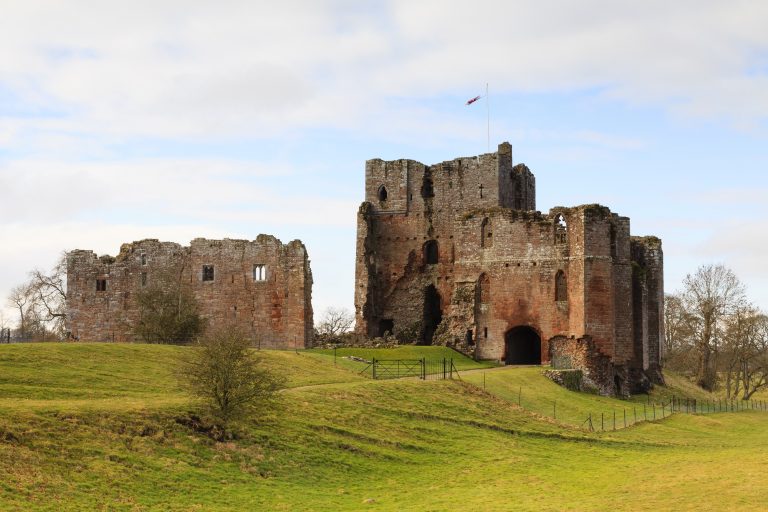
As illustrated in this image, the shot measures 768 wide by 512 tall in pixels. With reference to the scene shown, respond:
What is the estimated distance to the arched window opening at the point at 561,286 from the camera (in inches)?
2435

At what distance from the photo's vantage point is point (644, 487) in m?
31.5

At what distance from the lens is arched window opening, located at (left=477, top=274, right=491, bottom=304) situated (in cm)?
6412

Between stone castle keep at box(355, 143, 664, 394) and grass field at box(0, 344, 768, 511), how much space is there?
14.6 meters

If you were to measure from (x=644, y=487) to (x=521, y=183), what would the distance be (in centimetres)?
4278

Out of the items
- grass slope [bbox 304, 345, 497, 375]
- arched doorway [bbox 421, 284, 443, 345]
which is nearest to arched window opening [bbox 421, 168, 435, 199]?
arched doorway [bbox 421, 284, 443, 345]

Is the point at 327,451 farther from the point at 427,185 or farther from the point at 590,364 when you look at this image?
the point at 427,185

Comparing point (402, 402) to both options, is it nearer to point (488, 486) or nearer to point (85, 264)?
point (488, 486)

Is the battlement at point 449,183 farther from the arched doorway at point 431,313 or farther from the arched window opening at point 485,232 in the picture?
the arched doorway at point 431,313

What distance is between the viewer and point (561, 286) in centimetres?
6206

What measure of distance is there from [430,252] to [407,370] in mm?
20834

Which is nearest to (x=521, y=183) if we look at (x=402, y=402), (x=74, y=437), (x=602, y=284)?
(x=602, y=284)

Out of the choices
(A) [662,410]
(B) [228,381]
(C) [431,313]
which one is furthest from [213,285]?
(B) [228,381]

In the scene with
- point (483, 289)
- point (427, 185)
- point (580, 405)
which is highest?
point (427, 185)

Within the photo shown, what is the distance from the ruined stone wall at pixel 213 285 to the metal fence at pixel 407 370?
8945 millimetres
